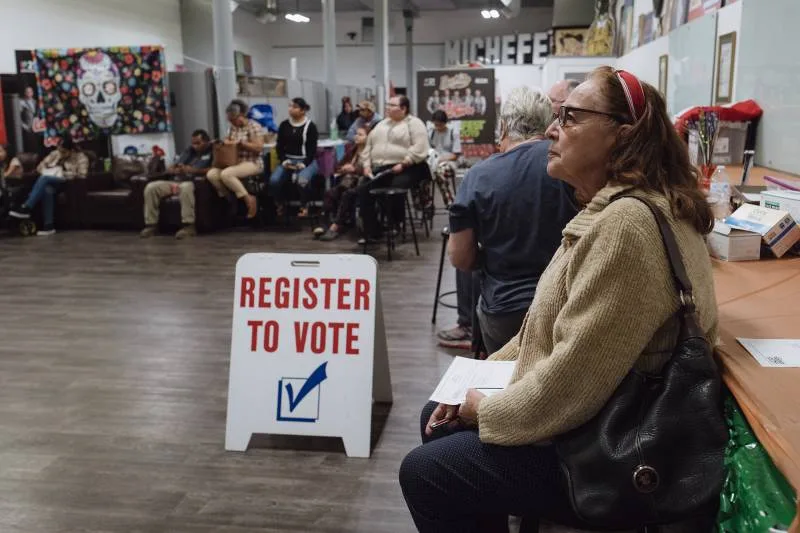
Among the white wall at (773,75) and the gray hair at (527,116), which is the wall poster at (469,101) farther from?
the gray hair at (527,116)

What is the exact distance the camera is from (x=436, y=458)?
144 centimetres

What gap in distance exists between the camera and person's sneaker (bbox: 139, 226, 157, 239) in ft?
24.3

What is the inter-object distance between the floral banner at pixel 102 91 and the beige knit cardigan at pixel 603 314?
774 centimetres

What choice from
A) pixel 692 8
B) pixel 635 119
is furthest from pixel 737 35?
pixel 635 119

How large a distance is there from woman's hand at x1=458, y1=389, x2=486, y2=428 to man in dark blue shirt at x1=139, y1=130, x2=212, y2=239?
6253mm

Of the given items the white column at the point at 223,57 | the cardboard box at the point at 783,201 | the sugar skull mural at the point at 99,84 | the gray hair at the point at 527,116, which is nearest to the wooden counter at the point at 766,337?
the cardboard box at the point at 783,201

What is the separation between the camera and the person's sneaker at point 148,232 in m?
7.41

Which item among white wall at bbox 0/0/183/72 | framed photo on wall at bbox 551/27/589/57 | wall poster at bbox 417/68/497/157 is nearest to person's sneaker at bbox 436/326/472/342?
wall poster at bbox 417/68/497/157

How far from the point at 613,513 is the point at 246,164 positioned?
6.99 meters

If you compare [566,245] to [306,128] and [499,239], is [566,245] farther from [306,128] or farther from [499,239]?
[306,128]

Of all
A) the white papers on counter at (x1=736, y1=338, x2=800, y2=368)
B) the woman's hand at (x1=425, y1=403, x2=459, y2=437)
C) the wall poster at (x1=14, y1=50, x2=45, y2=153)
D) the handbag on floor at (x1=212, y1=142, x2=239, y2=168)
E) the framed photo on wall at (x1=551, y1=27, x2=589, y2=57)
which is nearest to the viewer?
the white papers on counter at (x1=736, y1=338, x2=800, y2=368)

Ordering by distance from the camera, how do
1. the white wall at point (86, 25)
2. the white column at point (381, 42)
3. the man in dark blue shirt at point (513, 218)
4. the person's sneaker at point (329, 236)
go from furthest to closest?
the white column at point (381, 42)
the white wall at point (86, 25)
the person's sneaker at point (329, 236)
the man in dark blue shirt at point (513, 218)

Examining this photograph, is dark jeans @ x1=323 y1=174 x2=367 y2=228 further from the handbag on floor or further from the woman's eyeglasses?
the woman's eyeglasses

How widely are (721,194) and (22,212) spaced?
23.6 ft
